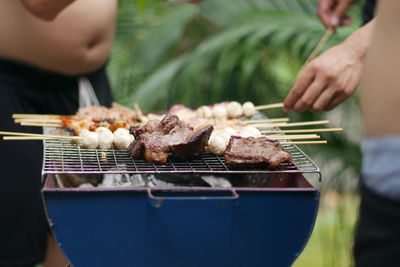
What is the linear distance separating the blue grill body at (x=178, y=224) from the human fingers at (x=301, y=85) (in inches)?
26.7

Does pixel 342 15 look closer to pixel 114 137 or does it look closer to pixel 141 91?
pixel 114 137

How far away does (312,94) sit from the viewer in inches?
98.2

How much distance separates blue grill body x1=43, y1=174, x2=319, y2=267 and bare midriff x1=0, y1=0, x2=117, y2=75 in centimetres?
117

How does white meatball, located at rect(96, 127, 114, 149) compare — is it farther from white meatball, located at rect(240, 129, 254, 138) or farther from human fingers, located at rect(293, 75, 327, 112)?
human fingers, located at rect(293, 75, 327, 112)

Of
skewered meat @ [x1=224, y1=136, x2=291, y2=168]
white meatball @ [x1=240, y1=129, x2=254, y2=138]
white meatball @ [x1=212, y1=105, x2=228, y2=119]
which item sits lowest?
white meatball @ [x1=212, y1=105, x2=228, y2=119]

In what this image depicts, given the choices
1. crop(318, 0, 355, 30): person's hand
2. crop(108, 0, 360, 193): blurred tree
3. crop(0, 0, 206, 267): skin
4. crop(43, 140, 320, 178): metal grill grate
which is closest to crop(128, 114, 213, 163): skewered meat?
crop(43, 140, 320, 178): metal grill grate

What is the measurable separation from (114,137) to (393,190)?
51.6 inches

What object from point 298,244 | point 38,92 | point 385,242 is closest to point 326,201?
point 38,92

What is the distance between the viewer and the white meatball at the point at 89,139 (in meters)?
2.33

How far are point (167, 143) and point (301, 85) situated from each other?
0.67 meters

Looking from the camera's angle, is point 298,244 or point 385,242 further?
point 298,244

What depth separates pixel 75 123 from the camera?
2596 millimetres

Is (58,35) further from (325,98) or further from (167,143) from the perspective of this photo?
(325,98)

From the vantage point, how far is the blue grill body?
184cm
